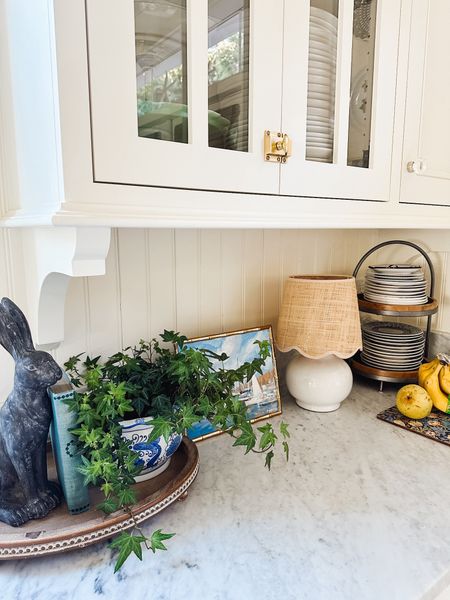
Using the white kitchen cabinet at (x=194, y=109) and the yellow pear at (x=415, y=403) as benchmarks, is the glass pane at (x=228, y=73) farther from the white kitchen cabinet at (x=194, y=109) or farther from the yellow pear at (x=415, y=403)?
the yellow pear at (x=415, y=403)

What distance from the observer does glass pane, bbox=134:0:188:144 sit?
629mm

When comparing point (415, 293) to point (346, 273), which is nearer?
point (415, 293)

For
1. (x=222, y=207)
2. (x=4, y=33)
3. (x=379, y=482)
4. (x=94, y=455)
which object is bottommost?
(x=379, y=482)

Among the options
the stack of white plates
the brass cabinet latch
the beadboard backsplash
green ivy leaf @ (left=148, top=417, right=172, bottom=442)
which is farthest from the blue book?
the stack of white plates

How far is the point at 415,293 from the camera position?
126 centimetres

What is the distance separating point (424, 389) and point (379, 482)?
1.33ft

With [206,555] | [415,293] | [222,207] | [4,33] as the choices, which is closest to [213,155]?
[222,207]

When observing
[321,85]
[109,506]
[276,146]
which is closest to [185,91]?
[276,146]

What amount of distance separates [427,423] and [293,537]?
0.57m

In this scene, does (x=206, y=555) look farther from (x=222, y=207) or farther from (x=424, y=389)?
(x=424, y=389)

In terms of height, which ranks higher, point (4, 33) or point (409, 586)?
point (4, 33)

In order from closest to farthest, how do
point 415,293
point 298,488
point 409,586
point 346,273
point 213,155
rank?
1. point 409,586
2. point 213,155
3. point 298,488
4. point 415,293
5. point 346,273

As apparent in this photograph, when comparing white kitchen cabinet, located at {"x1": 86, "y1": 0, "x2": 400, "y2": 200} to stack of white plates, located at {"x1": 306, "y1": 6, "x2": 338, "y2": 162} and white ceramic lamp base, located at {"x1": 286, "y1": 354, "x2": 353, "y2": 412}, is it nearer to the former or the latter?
stack of white plates, located at {"x1": 306, "y1": 6, "x2": 338, "y2": 162}

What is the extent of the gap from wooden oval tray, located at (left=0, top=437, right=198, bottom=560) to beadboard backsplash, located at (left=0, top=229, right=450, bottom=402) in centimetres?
30
